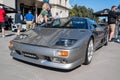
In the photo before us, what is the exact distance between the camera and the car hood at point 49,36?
483 centimetres

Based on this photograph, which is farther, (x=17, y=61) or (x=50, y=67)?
(x=17, y=61)

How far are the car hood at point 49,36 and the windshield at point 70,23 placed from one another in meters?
0.47

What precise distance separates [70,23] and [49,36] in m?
1.29

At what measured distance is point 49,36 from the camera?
16.9 feet

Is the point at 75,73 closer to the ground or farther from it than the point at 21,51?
closer to the ground

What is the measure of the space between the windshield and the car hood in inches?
18.6

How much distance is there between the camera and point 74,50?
4.57m

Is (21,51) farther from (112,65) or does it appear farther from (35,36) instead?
(112,65)

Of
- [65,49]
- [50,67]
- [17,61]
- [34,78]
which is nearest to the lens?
[34,78]

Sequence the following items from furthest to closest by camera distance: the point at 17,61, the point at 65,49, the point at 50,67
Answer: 1. the point at 17,61
2. the point at 50,67
3. the point at 65,49

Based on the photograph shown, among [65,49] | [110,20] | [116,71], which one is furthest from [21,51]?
[110,20]

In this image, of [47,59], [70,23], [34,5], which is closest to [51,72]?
[47,59]

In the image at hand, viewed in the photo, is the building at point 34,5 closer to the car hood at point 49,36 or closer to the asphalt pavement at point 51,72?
the car hood at point 49,36

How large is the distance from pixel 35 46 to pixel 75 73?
1.06 metres
